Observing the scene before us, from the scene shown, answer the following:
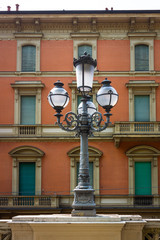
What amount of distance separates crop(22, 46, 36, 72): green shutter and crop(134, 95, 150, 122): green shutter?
6493 mm

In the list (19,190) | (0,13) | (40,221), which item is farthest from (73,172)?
(40,221)

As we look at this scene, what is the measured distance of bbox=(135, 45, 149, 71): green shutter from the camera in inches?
883

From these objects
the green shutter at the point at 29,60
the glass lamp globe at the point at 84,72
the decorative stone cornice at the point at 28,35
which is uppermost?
the decorative stone cornice at the point at 28,35

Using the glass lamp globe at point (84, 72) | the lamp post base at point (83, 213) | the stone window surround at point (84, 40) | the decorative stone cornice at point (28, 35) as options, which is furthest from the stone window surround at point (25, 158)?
the lamp post base at point (83, 213)

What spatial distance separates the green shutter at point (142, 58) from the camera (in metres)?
22.4

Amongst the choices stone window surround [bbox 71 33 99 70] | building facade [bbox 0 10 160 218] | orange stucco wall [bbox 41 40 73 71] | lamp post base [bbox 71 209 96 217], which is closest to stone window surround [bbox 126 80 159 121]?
building facade [bbox 0 10 160 218]

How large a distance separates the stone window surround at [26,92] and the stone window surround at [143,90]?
17.3 ft

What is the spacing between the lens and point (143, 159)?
21531mm

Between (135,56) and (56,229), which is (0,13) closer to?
(135,56)

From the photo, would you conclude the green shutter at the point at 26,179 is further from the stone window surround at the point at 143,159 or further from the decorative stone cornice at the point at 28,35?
the decorative stone cornice at the point at 28,35

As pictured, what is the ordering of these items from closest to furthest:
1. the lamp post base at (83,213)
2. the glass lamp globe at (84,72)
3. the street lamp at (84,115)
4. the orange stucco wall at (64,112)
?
the lamp post base at (83,213)
the street lamp at (84,115)
the glass lamp globe at (84,72)
the orange stucco wall at (64,112)

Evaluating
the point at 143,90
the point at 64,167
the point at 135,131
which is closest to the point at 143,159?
the point at 135,131

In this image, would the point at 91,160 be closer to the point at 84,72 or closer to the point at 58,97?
the point at 58,97

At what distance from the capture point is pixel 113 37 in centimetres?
2264
